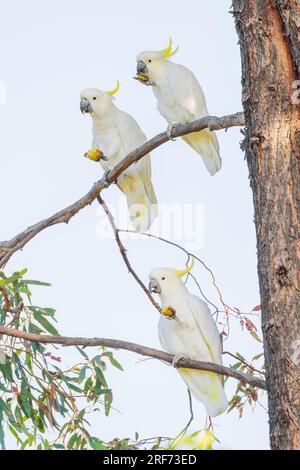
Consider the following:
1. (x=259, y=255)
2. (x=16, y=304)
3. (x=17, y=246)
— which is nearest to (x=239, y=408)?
(x=16, y=304)

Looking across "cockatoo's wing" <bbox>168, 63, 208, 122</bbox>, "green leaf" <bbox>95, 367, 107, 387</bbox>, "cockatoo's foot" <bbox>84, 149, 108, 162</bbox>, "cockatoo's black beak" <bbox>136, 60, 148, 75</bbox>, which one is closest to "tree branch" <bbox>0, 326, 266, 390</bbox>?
"green leaf" <bbox>95, 367, 107, 387</bbox>

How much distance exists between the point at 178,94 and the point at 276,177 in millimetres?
1516

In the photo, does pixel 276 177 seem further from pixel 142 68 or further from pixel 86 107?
pixel 86 107

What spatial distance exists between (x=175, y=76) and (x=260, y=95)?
1.42 m

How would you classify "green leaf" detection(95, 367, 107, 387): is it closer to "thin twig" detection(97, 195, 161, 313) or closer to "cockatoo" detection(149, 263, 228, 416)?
"cockatoo" detection(149, 263, 228, 416)

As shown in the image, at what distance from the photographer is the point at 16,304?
3.22m

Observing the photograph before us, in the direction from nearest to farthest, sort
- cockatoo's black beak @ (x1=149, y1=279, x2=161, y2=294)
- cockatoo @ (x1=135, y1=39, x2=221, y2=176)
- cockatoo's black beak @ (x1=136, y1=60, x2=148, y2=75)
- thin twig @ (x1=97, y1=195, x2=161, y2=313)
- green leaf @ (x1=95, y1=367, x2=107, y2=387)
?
thin twig @ (x1=97, y1=195, x2=161, y2=313) → cockatoo's black beak @ (x1=149, y1=279, x2=161, y2=294) → green leaf @ (x1=95, y1=367, x2=107, y2=387) → cockatoo @ (x1=135, y1=39, x2=221, y2=176) → cockatoo's black beak @ (x1=136, y1=60, x2=148, y2=75)

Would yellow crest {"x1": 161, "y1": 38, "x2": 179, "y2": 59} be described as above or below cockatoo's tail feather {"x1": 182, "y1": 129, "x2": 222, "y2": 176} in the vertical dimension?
above

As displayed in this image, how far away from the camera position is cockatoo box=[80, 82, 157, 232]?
390cm

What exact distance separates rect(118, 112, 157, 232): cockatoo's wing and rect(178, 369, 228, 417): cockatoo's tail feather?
0.99 metres

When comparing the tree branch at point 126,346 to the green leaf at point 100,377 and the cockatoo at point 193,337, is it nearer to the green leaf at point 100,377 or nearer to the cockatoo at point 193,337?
the cockatoo at point 193,337

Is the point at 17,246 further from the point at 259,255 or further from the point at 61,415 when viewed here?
the point at 259,255

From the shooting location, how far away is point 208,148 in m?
3.56

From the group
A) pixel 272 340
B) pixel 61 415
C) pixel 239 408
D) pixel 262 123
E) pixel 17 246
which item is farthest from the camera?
pixel 239 408
